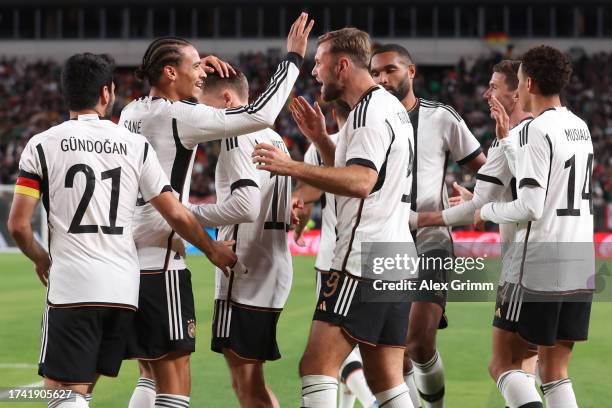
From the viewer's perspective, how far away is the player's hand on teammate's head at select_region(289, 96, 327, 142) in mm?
4863

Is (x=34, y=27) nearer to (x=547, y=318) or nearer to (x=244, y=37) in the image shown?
(x=244, y=37)

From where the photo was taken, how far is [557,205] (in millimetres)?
5023

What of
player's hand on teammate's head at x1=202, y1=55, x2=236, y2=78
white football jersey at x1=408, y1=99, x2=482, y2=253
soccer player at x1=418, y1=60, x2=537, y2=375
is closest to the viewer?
player's hand on teammate's head at x1=202, y1=55, x2=236, y2=78

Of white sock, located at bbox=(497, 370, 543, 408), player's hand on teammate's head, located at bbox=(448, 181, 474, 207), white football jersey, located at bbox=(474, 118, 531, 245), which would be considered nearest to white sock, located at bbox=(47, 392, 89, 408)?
white sock, located at bbox=(497, 370, 543, 408)

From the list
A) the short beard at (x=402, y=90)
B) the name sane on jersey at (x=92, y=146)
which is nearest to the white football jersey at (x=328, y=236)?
the short beard at (x=402, y=90)

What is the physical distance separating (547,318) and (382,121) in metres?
1.46

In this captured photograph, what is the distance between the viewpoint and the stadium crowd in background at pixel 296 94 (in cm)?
2869

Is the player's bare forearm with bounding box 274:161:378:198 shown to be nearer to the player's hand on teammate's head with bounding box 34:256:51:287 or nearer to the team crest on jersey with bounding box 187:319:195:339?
the team crest on jersey with bounding box 187:319:195:339

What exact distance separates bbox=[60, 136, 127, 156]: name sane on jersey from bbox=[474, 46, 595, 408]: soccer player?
2065mm

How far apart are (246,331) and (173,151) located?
109 centimetres

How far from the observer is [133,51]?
4094 cm

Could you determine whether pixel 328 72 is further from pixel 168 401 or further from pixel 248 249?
pixel 168 401

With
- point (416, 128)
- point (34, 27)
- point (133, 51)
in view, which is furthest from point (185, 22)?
point (416, 128)

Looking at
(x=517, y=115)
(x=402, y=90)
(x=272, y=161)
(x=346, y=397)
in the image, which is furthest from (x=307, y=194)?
(x=272, y=161)
